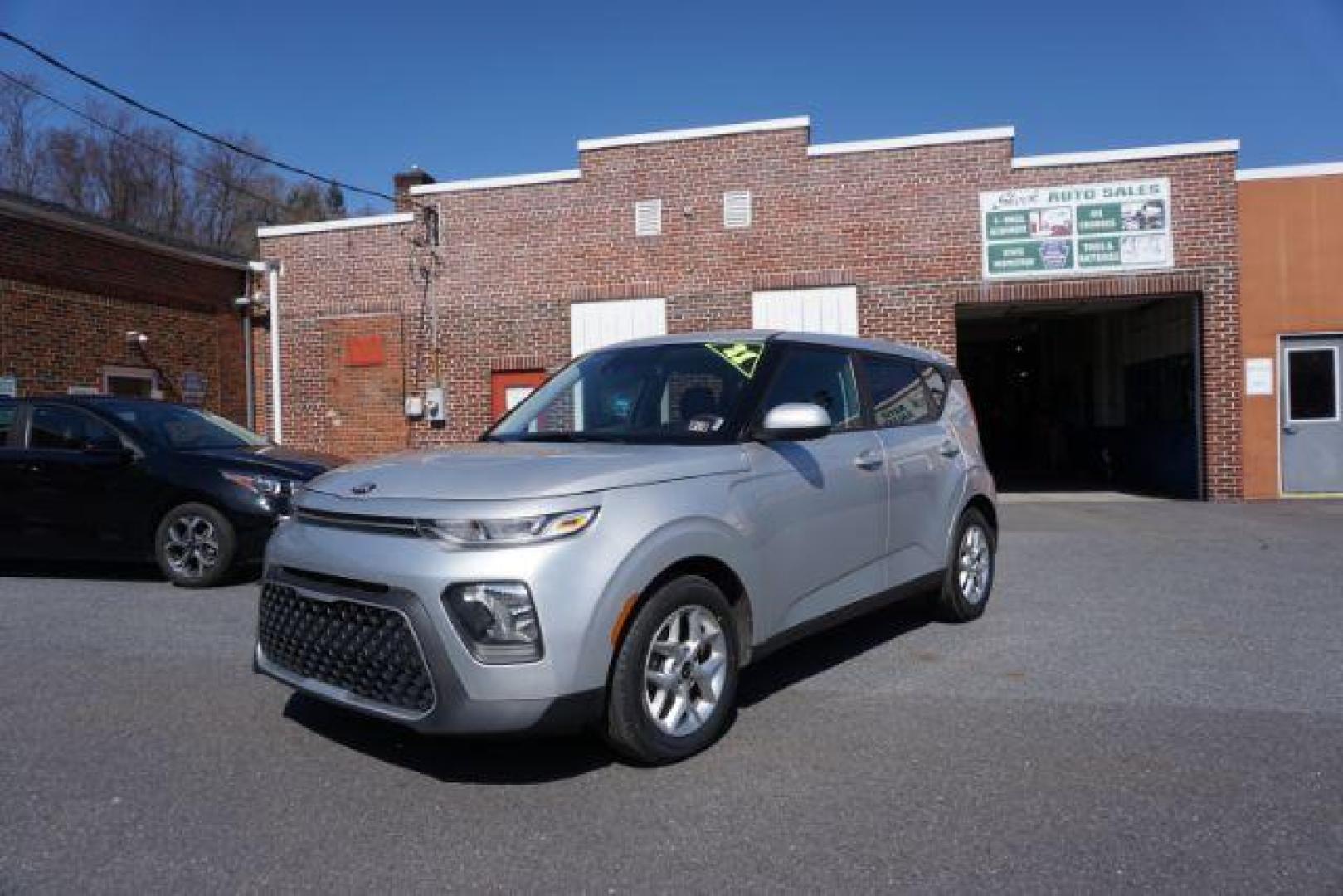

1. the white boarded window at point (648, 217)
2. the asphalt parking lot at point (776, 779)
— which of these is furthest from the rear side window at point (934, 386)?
the white boarded window at point (648, 217)

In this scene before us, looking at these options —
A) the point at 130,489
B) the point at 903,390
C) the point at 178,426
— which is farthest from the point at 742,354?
the point at 178,426

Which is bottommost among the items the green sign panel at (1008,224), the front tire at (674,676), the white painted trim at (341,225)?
the front tire at (674,676)

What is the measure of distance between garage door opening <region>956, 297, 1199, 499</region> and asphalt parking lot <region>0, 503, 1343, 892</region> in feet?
32.7

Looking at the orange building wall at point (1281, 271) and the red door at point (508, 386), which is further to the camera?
the red door at point (508, 386)

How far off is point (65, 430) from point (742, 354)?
20.3ft

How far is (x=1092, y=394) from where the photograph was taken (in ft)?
64.9

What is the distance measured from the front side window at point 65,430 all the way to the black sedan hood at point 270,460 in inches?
31.2

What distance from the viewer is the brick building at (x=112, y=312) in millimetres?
13047

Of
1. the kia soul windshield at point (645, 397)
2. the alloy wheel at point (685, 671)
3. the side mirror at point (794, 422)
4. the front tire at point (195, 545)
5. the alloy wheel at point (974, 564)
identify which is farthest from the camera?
the front tire at point (195, 545)

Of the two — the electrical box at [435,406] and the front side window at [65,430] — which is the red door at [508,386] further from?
the front side window at [65,430]

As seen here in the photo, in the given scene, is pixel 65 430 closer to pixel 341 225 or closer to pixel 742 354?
pixel 742 354

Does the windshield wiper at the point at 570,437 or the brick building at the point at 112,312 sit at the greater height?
the brick building at the point at 112,312

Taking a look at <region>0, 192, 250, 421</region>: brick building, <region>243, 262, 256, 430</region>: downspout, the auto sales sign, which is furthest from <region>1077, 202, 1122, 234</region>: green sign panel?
<region>0, 192, 250, 421</region>: brick building

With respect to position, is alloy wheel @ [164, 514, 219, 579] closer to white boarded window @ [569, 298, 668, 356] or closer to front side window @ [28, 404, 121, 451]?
front side window @ [28, 404, 121, 451]
